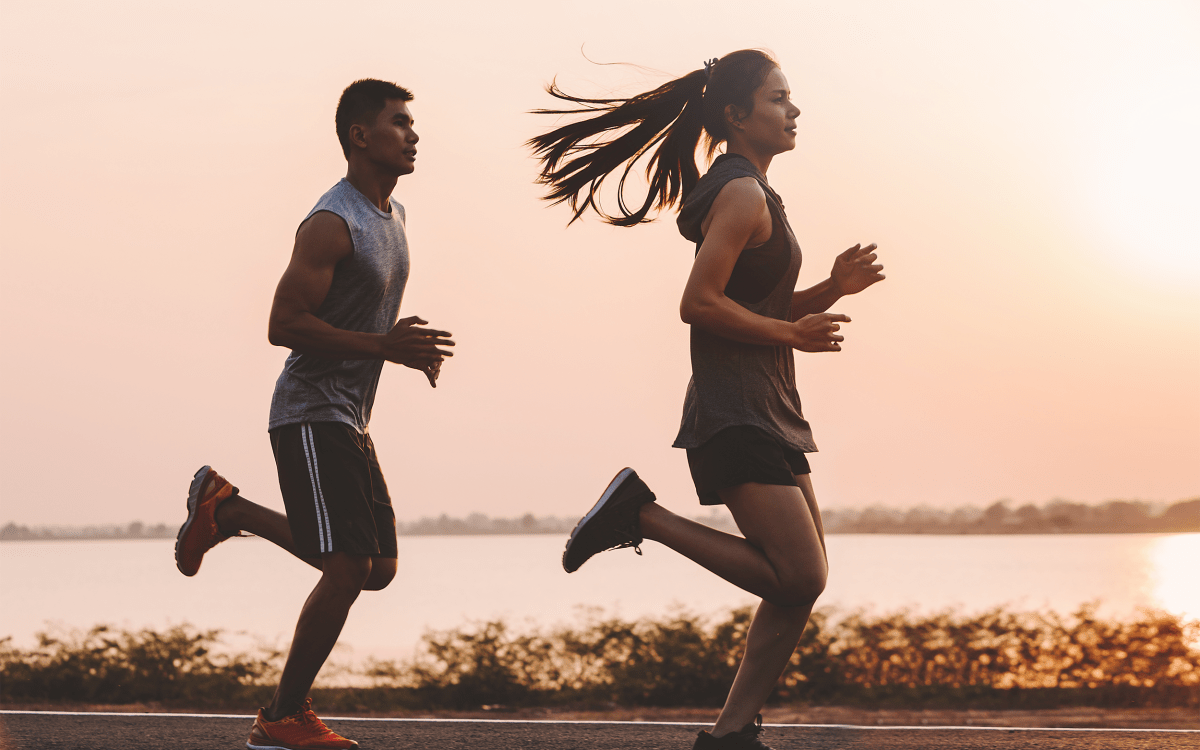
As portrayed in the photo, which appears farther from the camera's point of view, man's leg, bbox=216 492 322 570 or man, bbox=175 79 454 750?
man's leg, bbox=216 492 322 570

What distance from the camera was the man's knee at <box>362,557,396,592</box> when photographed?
11.7 feet

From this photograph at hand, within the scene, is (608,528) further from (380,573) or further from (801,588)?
(380,573)

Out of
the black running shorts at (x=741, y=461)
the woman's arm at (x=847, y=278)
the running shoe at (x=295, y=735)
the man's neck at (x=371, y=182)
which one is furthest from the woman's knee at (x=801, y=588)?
the man's neck at (x=371, y=182)

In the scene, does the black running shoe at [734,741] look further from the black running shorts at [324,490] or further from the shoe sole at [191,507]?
the shoe sole at [191,507]

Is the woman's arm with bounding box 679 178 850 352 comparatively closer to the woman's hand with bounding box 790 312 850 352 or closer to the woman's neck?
the woman's hand with bounding box 790 312 850 352

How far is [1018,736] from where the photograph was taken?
4219 millimetres

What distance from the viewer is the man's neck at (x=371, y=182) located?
3.62 meters

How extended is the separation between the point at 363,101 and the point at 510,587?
37.0 ft

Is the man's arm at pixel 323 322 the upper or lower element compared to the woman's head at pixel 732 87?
lower

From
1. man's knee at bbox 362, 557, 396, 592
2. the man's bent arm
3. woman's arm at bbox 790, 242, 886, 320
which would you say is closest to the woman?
woman's arm at bbox 790, 242, 886, 320

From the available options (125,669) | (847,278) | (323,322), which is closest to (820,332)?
(847,278)

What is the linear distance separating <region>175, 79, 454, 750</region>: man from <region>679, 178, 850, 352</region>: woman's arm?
0.82 meters

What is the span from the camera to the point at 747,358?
3.12 metres

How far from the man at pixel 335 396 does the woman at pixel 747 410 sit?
2.46 feet
